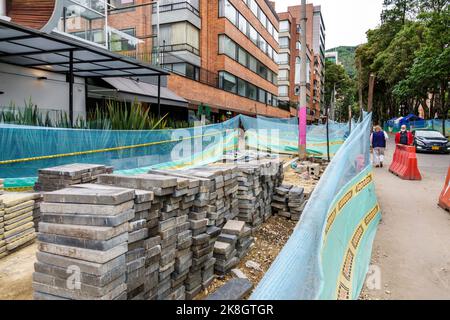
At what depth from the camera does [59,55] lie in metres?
10.0

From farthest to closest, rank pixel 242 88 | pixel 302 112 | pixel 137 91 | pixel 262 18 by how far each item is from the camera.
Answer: pixel 262 18, pixel 242 88, pixel 302 112, pixel 137 91

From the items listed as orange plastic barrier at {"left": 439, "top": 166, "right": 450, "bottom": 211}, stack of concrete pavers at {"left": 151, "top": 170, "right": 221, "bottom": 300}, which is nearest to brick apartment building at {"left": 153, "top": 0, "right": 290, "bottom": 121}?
orange plastic barrier at {"left": 439, "top": 166, "right": 450, "bottom": 211}

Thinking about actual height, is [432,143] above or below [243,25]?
below

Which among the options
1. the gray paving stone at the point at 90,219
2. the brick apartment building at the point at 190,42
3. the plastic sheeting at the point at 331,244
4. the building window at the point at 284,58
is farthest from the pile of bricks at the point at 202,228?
the building window at the point at 284,58

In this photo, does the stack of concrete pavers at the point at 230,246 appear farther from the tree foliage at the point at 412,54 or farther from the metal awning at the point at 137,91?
the tree foliage at the point at 412,54

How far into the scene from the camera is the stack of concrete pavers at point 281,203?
25.0 feet

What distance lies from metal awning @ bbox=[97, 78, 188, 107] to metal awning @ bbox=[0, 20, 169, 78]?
24.0 inches

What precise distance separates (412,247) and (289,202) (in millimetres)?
2906

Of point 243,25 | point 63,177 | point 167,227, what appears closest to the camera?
point 167,227

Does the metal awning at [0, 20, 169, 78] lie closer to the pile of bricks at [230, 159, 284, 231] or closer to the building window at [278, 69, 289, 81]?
the pile of bricks at [230, 159, 284, 231]

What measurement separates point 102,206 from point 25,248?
2.94 meters

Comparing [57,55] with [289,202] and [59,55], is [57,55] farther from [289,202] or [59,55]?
[289,202]

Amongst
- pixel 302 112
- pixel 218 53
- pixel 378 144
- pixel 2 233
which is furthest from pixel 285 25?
pixel 2 233
